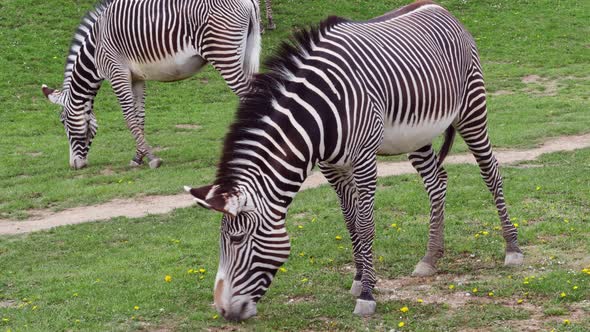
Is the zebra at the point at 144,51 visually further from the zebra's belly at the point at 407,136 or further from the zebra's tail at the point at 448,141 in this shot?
the zebra's belly at the point at 407,136

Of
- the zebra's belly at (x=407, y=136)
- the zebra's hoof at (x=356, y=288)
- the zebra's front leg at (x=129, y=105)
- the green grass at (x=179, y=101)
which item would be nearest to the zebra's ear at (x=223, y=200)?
the zebra's belly at (x=407, y=136)

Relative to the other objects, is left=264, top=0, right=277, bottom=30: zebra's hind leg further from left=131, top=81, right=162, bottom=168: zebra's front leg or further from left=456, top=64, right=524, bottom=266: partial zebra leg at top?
left=456, top=64, right=524, bottom=266: partial zebra leg at top

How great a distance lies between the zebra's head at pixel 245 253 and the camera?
22.1 feet

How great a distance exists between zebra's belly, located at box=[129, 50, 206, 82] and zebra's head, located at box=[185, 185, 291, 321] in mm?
8317

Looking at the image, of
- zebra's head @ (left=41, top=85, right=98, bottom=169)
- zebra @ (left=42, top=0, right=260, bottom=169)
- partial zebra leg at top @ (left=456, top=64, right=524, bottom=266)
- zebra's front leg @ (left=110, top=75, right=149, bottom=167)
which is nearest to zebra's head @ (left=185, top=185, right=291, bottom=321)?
partial zebra leg at top @ (left=456, top=64, right=524, bottom=266)

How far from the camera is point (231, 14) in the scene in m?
14.6

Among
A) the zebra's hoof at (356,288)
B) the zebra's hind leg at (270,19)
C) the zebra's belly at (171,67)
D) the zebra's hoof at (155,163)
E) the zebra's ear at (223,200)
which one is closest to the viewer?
the zebra's ear at (223,200)

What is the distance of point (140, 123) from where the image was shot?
1541 cm

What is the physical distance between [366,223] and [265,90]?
4.61ft

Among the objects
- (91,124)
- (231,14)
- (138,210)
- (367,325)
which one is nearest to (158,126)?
(91,124)

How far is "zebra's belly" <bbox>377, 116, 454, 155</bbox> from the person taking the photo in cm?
778

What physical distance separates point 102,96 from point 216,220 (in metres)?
10.4

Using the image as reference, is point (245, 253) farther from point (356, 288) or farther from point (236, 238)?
point (356, 288)

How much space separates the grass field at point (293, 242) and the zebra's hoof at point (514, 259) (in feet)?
0.28
